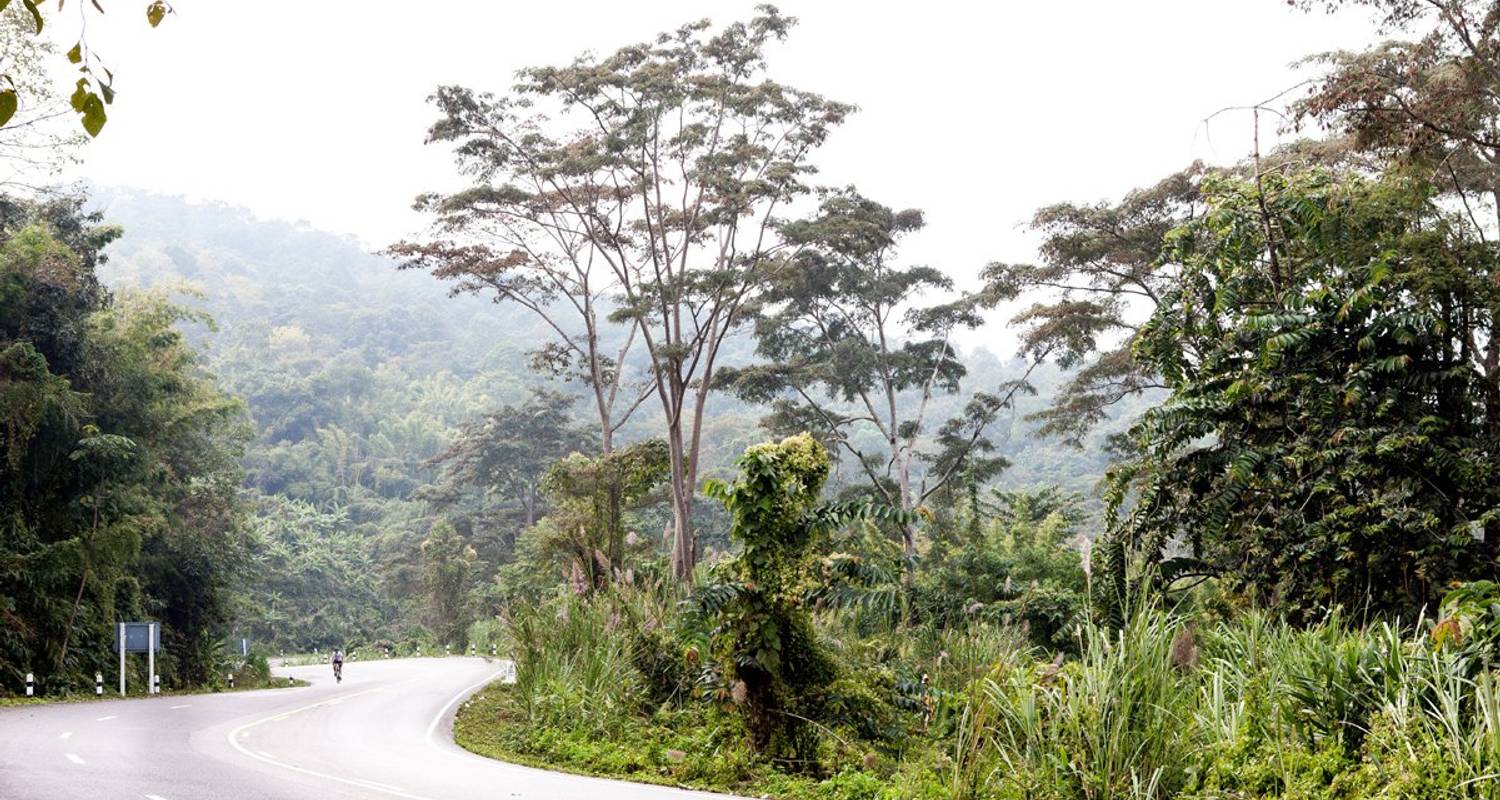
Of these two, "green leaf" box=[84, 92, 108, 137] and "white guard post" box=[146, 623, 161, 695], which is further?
"white guard post" box=[146, 623, 161, 695]

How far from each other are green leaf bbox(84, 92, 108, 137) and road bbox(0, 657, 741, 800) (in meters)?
7.30

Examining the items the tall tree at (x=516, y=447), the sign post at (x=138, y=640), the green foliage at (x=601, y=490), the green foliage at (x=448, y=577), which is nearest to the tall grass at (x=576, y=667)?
the green foliage at (x=601, y=490)

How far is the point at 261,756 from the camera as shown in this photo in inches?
468

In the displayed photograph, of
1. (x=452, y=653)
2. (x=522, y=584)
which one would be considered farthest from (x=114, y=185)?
(x=522, y=584)

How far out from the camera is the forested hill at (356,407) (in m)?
54.4

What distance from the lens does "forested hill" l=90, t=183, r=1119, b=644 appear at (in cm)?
5444

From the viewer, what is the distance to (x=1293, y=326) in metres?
12.2

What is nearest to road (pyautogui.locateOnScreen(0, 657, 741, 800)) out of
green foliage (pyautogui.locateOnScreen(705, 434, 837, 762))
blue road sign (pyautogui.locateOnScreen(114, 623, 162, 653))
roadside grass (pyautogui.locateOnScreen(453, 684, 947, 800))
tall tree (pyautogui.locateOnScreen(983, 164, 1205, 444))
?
roadside grass (pyautogui.locateOnScreen(453, 684, 947, 800))

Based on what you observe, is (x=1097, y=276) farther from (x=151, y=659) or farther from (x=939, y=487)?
(x=151, y=659)

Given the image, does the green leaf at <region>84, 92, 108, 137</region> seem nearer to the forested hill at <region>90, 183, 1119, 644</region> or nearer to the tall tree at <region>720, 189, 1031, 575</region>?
the tall tree at <region>720, 189, 1031, 575</region>

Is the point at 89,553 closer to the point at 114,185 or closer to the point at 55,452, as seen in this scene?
the point at 55,452

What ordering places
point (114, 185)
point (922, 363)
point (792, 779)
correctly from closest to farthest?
point (792, 779), point (922, 363), point (114, 185)

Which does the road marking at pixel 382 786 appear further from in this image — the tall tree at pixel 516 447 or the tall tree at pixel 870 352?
the tall tree at pixel 516 447

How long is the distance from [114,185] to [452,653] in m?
108
